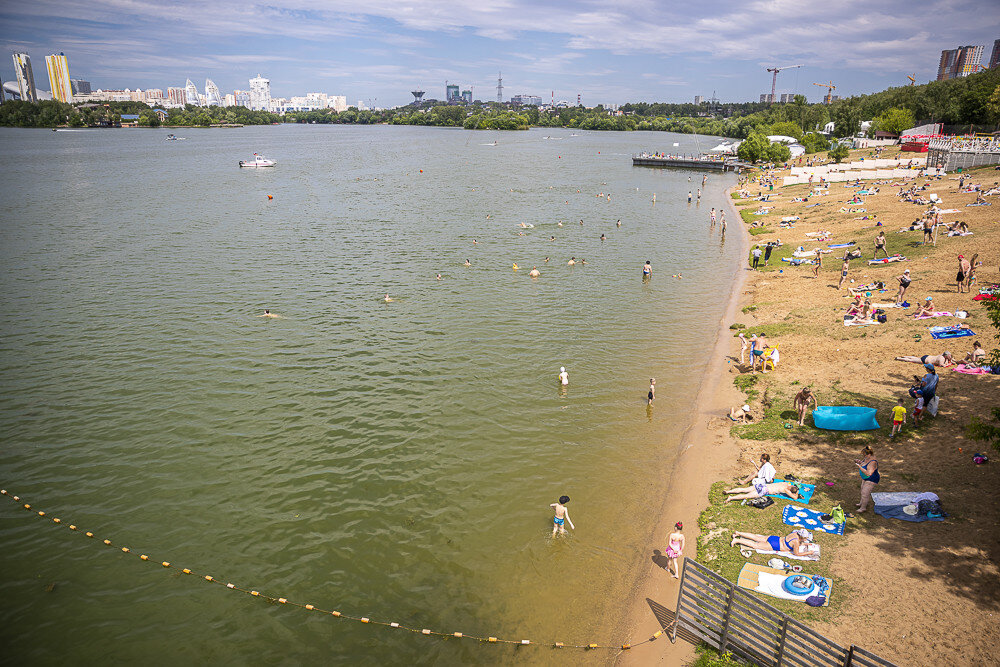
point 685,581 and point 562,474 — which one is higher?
point 685,581

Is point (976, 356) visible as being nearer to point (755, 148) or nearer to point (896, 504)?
point (896, 504)

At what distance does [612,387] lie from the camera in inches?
1052

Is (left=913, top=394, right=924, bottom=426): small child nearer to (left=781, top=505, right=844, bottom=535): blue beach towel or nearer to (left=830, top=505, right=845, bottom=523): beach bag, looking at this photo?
(left=830, top=505, right=845, bottom=523): beach bag

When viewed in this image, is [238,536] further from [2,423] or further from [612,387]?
[612,387]

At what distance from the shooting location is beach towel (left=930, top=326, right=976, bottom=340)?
2459cm

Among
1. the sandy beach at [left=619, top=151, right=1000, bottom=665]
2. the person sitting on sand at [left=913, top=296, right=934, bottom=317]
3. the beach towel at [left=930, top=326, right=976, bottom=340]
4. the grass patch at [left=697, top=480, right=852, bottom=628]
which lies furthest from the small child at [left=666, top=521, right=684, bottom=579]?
the person sitting on sand at [left=913, top=296, right=934, bottom=317]

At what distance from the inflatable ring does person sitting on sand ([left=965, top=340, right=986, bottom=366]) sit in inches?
575

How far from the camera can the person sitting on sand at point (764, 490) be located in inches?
687

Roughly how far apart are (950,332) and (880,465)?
11622mm

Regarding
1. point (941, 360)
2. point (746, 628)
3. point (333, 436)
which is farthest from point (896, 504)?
point (333, 436)

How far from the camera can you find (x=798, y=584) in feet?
44.8

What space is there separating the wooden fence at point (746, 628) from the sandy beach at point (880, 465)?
2.89 feet

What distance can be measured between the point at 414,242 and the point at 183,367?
30549 millimetres

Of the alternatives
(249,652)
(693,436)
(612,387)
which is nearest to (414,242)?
(612,387)
